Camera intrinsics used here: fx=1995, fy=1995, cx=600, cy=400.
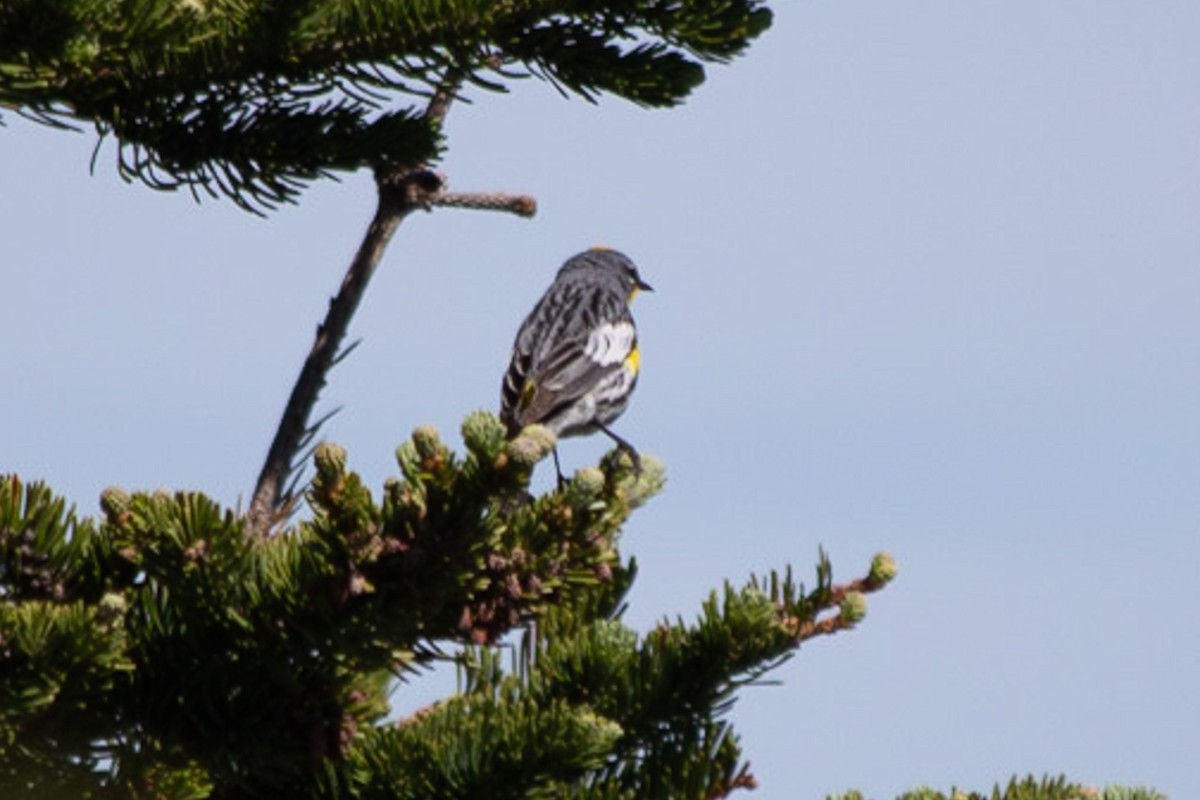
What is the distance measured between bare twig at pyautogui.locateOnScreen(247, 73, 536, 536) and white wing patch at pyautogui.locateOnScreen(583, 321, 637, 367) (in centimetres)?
483

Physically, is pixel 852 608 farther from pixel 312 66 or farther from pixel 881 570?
pixel 312 66

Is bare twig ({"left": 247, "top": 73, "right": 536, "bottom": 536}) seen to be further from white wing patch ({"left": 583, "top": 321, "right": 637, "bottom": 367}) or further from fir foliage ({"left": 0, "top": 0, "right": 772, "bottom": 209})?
white wing patch ({"left": 583, "top": 321, "right": 637, "bottom": 367})

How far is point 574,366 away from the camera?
9.39 m

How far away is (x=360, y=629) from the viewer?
141 inches

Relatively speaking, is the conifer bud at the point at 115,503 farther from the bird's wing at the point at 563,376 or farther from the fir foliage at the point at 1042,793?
the bird's wing at the point at 563,376

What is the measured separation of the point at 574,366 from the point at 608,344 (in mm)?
363

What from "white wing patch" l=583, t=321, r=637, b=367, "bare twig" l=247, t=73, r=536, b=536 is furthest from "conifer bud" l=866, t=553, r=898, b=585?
"white wing patch" l=583, t=321, r=637, b=367

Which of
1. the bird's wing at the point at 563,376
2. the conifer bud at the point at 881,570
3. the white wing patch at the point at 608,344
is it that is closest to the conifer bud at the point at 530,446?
the conifer bud at the point at 881,570

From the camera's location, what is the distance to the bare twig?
4309mm

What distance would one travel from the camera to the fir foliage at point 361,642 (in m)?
3.46

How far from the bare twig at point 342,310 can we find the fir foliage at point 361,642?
1.44 feet

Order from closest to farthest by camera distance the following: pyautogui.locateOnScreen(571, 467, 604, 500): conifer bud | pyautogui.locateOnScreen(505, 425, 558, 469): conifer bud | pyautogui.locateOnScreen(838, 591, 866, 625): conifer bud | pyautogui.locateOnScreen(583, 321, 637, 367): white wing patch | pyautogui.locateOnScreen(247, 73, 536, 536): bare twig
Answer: pyautogui.locateOnScreen(505, 425, 558, 469): conifer bud → pyautogui.locateOnScreen(571, 467, 604, 500): conifer bud → pyautogui.locateOnScreen(838, 591, 866, 625): conifer bud → pyautogui.locateOnScreen(247, 73, 536, 536): bare twig → pyautogui.locateOnScreen(583, 321, 637, 367): white wing patch

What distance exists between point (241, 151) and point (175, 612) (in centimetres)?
132

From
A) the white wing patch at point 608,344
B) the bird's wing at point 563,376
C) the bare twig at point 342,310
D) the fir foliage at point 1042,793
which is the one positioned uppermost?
the white wing patch at point 608,344
